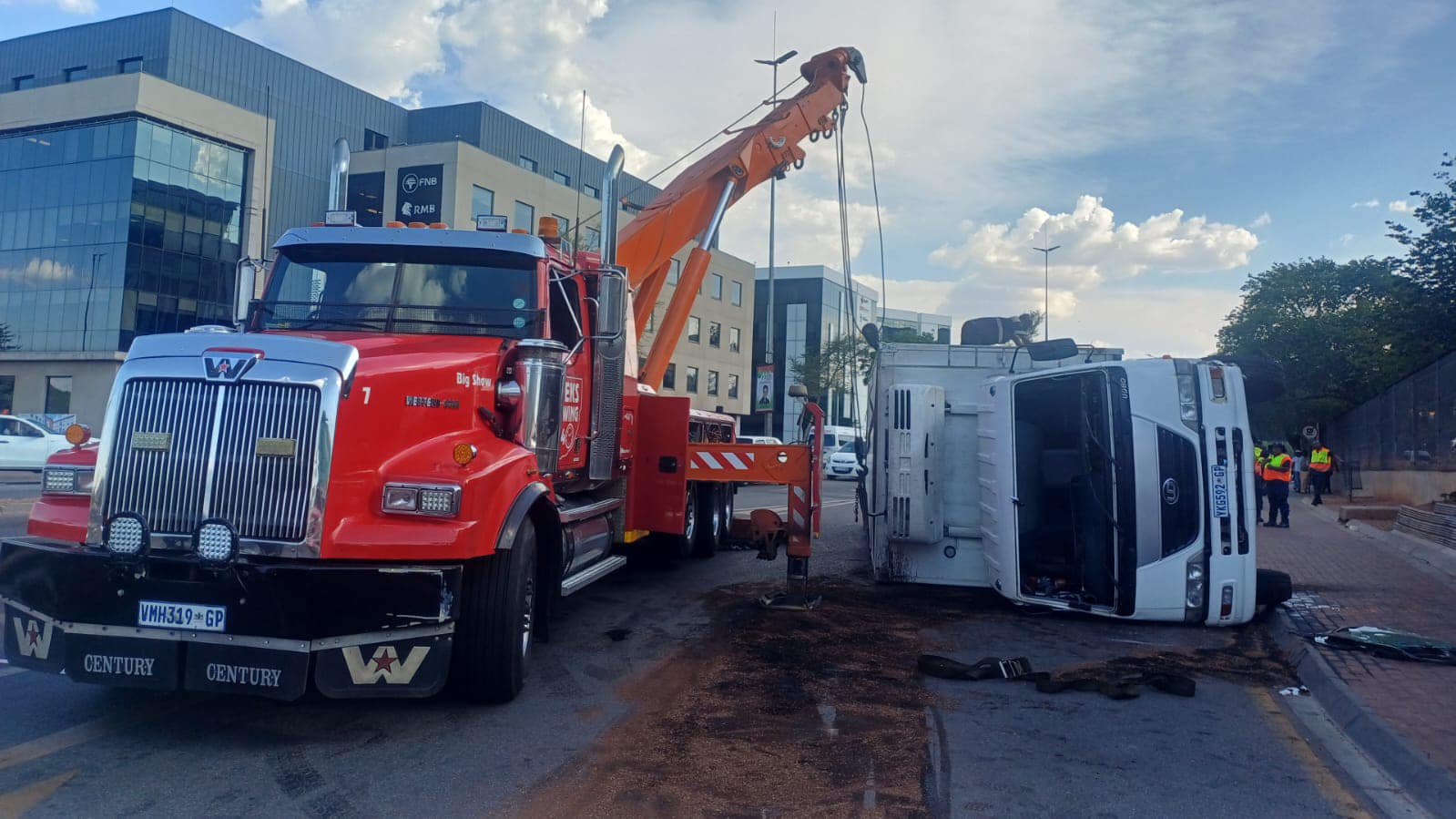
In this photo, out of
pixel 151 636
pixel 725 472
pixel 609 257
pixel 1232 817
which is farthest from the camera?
pixel 725 472

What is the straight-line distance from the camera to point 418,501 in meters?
5.04

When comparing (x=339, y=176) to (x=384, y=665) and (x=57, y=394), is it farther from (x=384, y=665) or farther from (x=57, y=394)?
(x=57, y=394)

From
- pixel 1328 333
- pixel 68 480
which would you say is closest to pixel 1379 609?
pixel 68 480

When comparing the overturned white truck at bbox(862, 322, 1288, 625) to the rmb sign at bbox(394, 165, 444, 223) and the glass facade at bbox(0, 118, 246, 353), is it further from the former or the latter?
the glass facade at bbox(0, 118, 246, 353)

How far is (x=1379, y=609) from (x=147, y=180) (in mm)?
38433

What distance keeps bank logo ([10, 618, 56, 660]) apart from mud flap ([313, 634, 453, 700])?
4.45 ft

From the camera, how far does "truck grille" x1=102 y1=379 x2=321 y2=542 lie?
4.88 meters

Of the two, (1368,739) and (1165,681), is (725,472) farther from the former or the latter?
(1368,739)

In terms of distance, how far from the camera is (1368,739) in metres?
5.47

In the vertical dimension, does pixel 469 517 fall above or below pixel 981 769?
above

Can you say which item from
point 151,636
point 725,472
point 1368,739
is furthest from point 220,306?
point 1368,739

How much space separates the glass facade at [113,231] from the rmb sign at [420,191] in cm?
576

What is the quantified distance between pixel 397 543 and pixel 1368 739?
528 cm

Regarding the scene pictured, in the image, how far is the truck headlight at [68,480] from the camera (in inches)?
203
